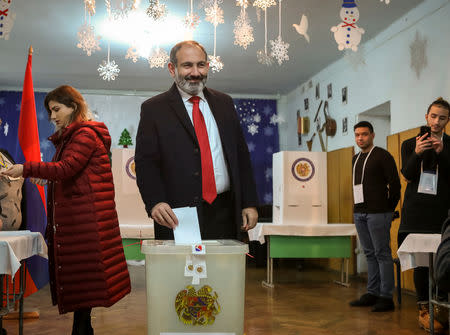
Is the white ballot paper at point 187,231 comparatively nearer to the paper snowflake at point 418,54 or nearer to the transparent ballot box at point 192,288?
the transparent ballot box at point 192,288

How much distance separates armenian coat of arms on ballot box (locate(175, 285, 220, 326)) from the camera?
5.44ft

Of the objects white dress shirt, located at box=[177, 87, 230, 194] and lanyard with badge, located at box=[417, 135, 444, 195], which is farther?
lanyard with badge, located at box=[417, 135, 444, 195]

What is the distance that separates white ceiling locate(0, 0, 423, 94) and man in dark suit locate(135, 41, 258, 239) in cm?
334

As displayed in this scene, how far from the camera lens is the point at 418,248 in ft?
9.57

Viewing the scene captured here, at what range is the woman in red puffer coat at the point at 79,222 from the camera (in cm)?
246

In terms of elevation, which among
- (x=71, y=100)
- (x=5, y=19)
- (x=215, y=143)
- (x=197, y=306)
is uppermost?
(x=5, y=19)

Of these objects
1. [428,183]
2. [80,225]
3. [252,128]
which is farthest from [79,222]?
[252,128]

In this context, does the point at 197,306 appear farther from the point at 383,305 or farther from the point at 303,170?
the point at 303,170

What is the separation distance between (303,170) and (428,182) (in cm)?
249

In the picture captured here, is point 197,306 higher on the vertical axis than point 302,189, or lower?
lower

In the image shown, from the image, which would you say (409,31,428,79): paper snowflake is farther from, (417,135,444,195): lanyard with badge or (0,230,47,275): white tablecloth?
(0,230,47,275): white tablecloth

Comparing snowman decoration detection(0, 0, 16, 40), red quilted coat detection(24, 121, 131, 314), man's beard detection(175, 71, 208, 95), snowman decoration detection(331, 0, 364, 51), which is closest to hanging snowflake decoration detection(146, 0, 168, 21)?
snowman decoration detection(0, 0, 16, 40)

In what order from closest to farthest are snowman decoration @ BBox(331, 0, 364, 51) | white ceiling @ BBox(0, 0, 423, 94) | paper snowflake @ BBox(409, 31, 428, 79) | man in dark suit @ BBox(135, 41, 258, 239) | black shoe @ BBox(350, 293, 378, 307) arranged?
man in dark suit @ BBox(135, 41, 258, 239) < snowman decoration @ BBox(331, 0, 364, 51) < black shoe @ BBox(350, 293, 378, 307) < paper snowflake @ BBox(409, 31, 428, 79) < white ceiling @ BBox(0, 0, 423, 94)

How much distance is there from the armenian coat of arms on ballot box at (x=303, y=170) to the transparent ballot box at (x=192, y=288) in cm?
428
